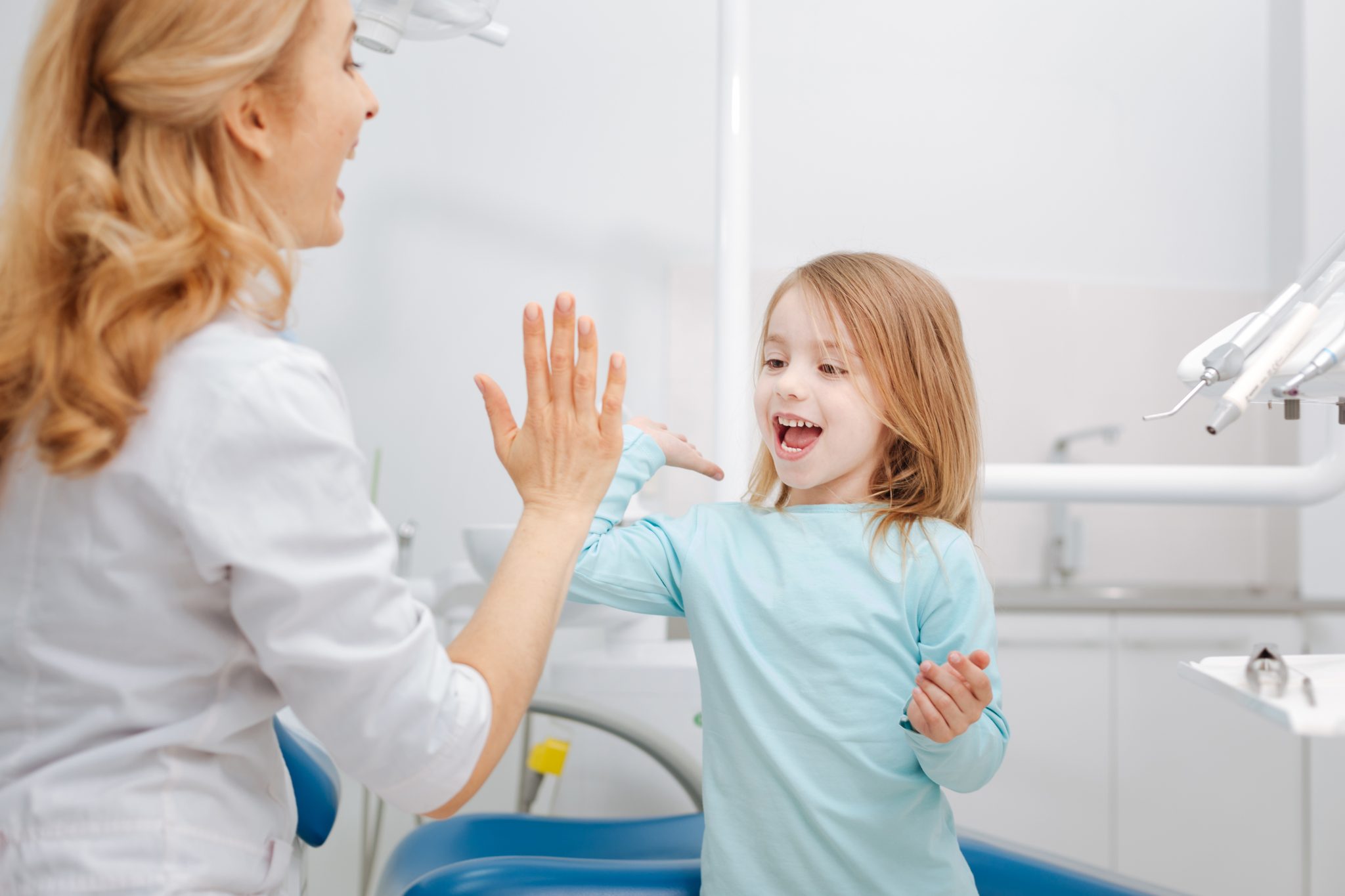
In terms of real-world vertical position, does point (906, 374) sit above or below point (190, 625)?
above

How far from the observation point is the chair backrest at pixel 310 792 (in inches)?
42.8

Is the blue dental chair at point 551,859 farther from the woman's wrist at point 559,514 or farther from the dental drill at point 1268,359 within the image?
the dental drill at point 1268,359

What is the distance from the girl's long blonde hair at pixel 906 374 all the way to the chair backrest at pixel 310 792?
566 millimetres

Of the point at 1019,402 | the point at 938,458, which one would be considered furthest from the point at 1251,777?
the point at 938,458

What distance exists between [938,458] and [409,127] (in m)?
1.73

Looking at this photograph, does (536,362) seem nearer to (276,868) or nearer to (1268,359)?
(276,868)

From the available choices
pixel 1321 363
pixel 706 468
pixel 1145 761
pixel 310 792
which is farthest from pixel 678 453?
pixel 1145 761

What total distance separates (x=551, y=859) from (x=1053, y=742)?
1.56 m

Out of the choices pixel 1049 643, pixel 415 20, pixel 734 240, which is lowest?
pixel 1049 643

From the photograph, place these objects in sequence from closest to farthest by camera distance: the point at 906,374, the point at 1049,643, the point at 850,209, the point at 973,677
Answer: the point at 973,677
the point at 906,374
the point at 1049,643
the point at 850,209

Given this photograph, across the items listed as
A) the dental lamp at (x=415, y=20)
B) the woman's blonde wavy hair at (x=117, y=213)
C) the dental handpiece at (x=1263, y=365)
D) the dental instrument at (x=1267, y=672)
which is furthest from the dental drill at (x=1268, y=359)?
the dental lamp at (x=415, y=20)

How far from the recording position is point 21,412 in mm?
630

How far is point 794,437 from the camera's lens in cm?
107

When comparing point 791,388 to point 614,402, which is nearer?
point 614,402
